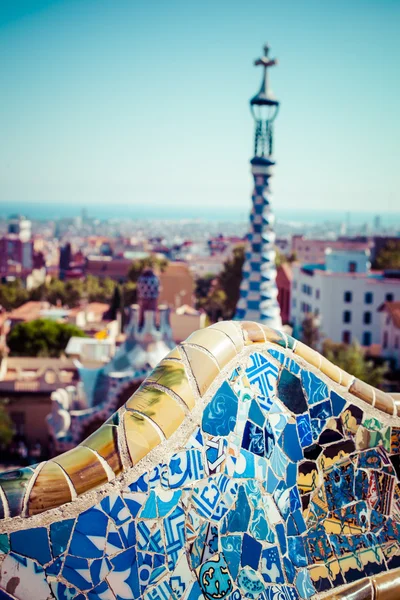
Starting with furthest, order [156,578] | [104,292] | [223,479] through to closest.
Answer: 1. [104,292]
2. [223,479]
3. [156,578]

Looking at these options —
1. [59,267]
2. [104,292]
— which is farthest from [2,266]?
[104,292]

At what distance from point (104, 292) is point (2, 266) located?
29134mm

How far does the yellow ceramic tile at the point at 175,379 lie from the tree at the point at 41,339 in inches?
867

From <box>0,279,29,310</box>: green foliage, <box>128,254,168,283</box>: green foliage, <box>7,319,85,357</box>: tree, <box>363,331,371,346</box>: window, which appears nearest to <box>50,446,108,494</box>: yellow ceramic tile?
<box>7,319,85,357</box>: tree

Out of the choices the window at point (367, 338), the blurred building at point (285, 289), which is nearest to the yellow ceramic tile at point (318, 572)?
the window at point (367, 338)

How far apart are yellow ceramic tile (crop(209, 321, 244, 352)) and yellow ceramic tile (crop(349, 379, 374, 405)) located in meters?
0.52

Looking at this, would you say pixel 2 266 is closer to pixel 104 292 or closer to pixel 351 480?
pixel 104 292

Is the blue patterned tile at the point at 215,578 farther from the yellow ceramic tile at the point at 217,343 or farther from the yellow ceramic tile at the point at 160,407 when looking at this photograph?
the yellow ceramic tile at the point at 217,343

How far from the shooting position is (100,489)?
204 centimetres

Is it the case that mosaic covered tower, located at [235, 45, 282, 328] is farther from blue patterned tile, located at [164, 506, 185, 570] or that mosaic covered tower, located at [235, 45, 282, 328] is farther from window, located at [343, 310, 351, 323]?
window, located at [343, 310, 351, 323]

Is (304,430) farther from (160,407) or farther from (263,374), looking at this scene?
(160,407)

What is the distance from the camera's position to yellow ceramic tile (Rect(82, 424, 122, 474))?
82.0 inches

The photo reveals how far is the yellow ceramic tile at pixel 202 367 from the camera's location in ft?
7.70

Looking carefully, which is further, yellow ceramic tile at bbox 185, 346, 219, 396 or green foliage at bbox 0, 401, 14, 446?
green foliage at bbox 0, 401, 14, 446
